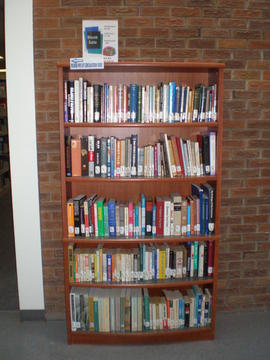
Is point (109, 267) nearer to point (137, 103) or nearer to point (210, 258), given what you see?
point (210, 258)

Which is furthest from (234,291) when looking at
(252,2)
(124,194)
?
(252,2)

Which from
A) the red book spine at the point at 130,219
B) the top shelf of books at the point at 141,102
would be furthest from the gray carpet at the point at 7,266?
the top shelf of books at the point at 141,102

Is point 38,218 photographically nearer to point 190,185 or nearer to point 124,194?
point 124,194

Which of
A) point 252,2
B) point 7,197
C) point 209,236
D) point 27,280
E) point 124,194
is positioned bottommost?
point 7,197

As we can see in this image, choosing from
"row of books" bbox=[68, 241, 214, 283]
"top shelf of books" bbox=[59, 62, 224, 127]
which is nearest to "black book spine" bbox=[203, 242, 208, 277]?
"row of books" bbox=[68, 241, 214, 283]

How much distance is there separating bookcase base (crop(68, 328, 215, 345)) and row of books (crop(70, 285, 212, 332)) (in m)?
0.04

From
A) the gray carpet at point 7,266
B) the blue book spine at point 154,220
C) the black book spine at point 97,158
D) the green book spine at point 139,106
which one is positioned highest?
the green book spine at point 139,106

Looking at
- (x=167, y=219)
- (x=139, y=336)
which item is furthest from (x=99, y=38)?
(x=139, y=336)

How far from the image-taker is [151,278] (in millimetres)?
2416

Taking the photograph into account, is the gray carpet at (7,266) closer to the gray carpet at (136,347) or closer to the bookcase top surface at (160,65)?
the gray carpet at (136,347)

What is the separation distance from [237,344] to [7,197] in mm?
6219

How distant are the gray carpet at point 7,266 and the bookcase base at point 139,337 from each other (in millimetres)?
893

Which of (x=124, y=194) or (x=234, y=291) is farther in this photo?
(x=234, y=291)

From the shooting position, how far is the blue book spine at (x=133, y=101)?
2.22 meters
